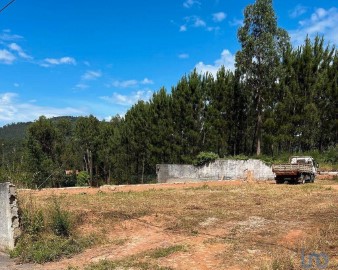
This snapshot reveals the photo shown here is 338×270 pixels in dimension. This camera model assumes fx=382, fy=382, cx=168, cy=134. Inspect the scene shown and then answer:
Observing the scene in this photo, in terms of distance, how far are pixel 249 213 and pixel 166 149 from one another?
27.6 m

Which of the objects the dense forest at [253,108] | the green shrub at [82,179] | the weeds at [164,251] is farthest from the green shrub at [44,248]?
the green shrub at [82,179]

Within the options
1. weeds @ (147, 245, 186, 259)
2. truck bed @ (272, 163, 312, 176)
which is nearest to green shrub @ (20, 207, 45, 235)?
weeds @ (147, 245, 186, 259)

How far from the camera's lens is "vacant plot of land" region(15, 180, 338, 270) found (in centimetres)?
822

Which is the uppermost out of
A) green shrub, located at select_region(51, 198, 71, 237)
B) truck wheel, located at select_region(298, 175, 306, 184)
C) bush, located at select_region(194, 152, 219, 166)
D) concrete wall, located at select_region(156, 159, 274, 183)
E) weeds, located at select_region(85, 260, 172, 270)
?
bush, located at select_region(194, 152, 219, 166)

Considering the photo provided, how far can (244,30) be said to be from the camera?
3609 centimetres

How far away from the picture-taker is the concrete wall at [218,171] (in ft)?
109

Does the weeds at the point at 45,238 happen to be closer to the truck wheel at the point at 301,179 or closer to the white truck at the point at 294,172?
the white truck at the point at 294,172

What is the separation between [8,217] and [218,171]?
25.2 metres

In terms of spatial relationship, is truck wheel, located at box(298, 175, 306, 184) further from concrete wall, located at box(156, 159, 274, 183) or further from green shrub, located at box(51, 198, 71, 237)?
green shrub, located at box(51, 198, 71, 237)

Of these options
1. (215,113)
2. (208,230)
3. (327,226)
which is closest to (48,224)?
(208,230)

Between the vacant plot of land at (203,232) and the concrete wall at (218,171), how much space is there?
1589 centimetres

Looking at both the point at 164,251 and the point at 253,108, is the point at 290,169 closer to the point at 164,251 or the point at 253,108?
the point at 253,108

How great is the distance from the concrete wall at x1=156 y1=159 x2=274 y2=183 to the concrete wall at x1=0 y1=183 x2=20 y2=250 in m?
23.9

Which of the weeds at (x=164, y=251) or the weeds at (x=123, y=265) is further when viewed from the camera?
the weeds at (x=164, y=251)
